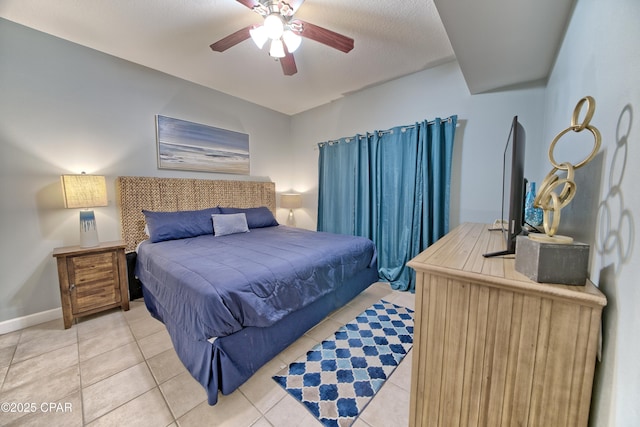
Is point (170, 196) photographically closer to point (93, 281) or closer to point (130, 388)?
point (93, 281)

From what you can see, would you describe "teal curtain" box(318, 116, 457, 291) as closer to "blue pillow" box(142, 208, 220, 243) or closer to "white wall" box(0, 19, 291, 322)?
"blue pillow" box(142, 208, 220, 243)

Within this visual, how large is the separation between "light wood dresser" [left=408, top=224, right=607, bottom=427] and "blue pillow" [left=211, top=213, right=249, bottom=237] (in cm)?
252

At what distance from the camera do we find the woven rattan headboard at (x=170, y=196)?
2633mm

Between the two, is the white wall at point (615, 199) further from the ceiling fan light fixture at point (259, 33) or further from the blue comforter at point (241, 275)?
the ceiling fan light fixture at point (259, 33)

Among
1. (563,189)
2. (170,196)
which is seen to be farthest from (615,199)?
(170,196)

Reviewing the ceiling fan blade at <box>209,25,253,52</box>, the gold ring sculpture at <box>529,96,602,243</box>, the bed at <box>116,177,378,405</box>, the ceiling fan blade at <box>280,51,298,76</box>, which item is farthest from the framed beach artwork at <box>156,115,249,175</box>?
the gold ring sculpture at <box>529,96,602,243</box>

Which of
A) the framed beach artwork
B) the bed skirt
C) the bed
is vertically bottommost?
the bed skirt

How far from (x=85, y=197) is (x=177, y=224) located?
0.79 metres

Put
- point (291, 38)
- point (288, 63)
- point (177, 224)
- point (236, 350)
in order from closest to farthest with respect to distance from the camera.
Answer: point (236, 350) → point (291, 38) → point (288, 63) → point (177, 224)

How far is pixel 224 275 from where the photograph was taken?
1.51 m

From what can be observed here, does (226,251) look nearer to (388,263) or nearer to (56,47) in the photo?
(388,263)

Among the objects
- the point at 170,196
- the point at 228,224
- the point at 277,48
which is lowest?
the point at 228,224

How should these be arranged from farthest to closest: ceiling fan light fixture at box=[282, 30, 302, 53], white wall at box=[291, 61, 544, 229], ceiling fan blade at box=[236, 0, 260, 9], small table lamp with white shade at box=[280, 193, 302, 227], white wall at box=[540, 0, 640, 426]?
1. small table lamp with white shade at box=[280, 193, 302, 227]
2. white wall at box=[291, 61, 544, 229]
3. ceiling fan light fixture at box=[282, 30, 302, 53]
4. ceiling fan blade at box=[236, 0, 260, 9]
5. white wall at box=[540, 0, 640, 426]

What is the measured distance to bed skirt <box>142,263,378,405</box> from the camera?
4.33 feet
